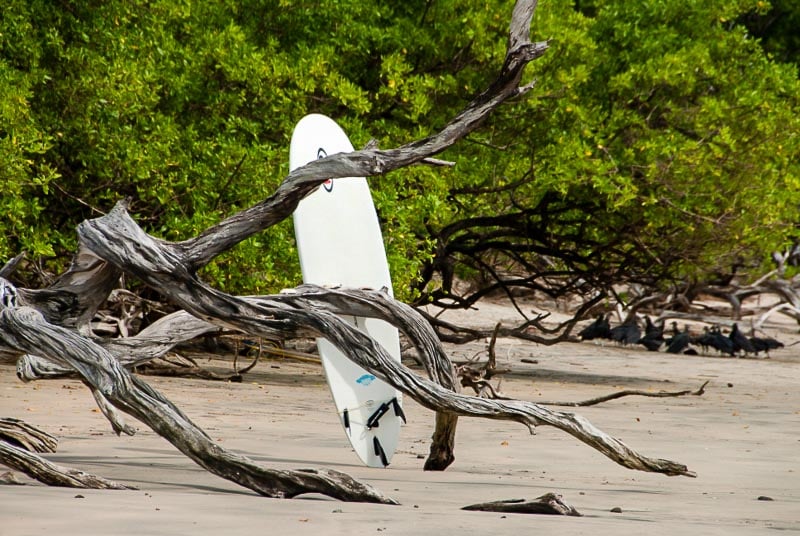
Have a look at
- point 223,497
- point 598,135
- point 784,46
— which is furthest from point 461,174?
point 784,46

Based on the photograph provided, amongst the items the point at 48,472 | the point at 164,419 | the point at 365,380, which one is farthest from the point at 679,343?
the point at 48,472

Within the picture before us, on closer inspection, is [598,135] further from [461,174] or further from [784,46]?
[784,46]

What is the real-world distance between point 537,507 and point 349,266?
10.7 ft

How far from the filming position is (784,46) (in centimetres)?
2392

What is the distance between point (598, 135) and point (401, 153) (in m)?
7.48

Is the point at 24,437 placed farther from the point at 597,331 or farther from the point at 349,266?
the point at 597,331

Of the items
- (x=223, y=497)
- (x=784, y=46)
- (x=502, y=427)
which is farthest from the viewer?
(x=784, y=46)

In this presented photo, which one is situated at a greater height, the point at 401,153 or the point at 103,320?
the point at 103,320

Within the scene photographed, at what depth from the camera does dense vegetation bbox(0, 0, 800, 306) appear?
11180mm

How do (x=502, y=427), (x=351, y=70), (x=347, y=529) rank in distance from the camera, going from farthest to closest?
(x=351, y=70), (x=502, y=427), (x=347, y=529)

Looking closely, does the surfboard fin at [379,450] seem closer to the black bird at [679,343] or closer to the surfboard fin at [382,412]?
the surfboard fin at [382,412]

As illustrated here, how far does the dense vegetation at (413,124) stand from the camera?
36.7ft

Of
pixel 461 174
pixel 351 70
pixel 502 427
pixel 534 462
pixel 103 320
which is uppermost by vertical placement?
pixel 351 70

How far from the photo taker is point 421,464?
7.47 meters
